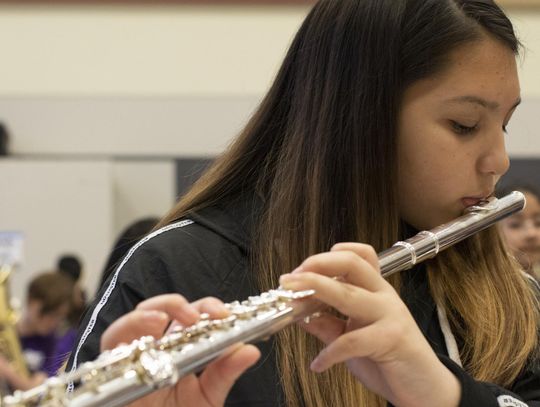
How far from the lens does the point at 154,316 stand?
3.07ft

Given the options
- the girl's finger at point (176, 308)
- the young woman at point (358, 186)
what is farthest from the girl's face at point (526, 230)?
the girl's finger at point (176, 308)

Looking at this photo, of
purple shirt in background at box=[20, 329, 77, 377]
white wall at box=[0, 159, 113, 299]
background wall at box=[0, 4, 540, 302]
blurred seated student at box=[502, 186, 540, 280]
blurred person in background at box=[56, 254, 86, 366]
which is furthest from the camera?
background wall at box=[0, 4, 540, 302]

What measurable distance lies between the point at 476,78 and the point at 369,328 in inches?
17.6

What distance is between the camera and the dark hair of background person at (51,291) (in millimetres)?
4277

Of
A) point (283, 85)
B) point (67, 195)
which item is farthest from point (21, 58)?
point (283, 85)

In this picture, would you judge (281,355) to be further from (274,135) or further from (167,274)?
(274,135)

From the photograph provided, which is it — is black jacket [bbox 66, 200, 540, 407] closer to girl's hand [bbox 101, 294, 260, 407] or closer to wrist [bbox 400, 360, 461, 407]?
wrist [bbox 400, 360, 461, 407]

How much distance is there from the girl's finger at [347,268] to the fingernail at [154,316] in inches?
5.2

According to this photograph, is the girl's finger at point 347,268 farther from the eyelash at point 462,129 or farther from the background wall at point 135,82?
the background wall at point 135,82

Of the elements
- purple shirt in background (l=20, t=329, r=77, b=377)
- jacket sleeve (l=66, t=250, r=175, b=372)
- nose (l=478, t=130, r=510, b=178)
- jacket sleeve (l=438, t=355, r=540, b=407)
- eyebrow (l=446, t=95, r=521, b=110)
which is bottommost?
purple shirt in background (l=20, t=329, r=77, b=377)

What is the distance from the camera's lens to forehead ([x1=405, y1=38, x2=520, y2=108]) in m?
1.30

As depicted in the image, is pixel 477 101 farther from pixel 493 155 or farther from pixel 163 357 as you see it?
pixel 163 357

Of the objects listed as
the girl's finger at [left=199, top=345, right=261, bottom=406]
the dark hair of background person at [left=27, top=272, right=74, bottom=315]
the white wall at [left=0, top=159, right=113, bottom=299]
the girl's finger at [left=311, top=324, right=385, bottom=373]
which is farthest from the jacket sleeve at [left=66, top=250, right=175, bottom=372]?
the white wall at [left=0, top=159, right=113, bottom=299]

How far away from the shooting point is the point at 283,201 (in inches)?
52.5
